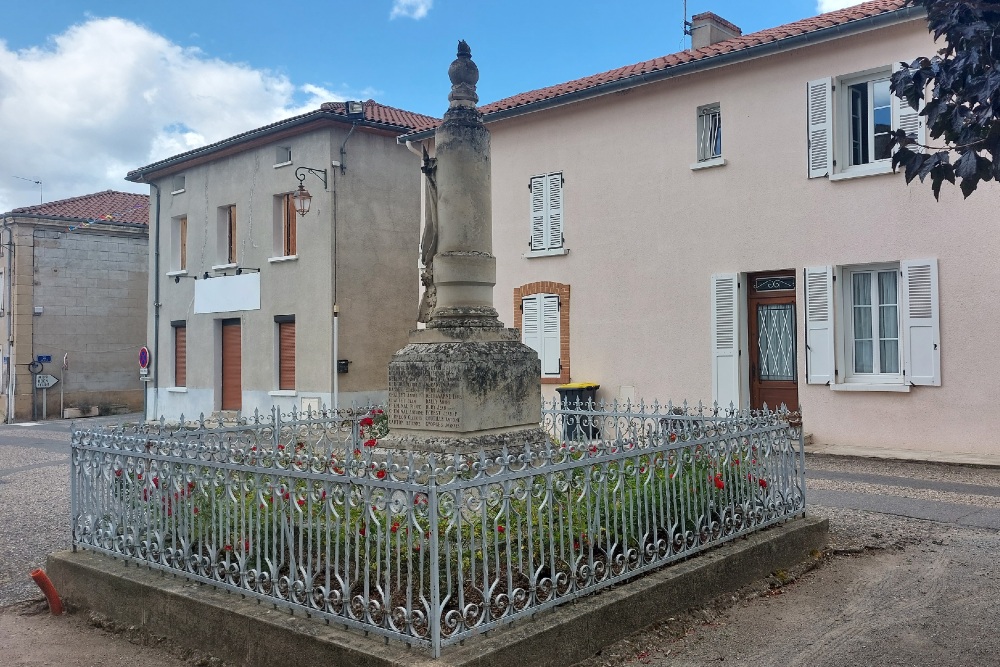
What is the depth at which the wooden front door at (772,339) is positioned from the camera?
13055 mm

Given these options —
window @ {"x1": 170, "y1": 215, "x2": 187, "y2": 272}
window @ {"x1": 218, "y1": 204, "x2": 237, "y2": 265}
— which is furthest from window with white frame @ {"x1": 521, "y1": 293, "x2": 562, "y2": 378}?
window @ {"x1": 170, "y1": 215, "x2": 187, "y2": 272}

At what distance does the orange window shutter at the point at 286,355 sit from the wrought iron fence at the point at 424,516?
13.5m

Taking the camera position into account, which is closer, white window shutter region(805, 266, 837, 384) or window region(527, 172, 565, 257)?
white window shutter region(805, 266, 837, 384)

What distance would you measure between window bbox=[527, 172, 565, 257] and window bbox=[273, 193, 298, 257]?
671 cm

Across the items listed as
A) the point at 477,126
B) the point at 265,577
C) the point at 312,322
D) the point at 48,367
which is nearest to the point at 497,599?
the point at 265,577

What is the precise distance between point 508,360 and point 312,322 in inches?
510

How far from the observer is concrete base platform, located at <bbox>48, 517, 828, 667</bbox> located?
387 centimetres

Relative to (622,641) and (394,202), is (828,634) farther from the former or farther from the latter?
(394,202)

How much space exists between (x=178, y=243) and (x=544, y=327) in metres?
12.3

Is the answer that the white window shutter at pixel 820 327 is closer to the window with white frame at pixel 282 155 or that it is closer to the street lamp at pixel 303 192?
the street lamp at pixel 303 192

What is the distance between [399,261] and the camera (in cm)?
1984

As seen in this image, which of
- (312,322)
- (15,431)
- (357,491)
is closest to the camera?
(357,491)

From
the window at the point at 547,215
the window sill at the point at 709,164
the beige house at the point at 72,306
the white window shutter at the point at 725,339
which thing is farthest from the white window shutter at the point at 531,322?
the beige house at the point at 72,306

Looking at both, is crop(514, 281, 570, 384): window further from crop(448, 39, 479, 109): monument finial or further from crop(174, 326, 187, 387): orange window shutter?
crop(174, 326, 187, 387): orange window shutter
